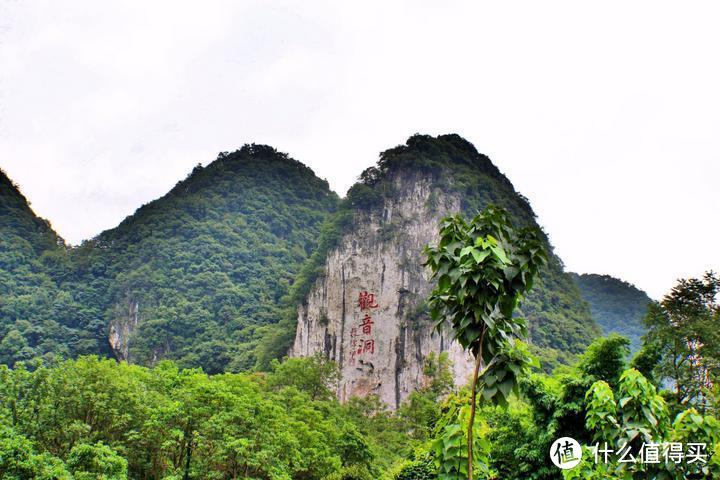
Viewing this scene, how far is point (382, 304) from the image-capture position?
119ft

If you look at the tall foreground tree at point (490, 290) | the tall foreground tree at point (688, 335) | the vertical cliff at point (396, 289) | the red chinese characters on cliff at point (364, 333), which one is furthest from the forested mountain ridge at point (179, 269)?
the tall foreground tree at point (490, 290)

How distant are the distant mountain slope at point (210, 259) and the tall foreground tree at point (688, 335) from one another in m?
26.6

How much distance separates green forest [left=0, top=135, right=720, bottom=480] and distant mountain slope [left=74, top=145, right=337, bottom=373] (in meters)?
0.19

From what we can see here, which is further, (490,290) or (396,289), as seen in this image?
(396,289)

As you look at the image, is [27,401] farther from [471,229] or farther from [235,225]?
[235,225]

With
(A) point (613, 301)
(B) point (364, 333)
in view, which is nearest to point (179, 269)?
(B) point (364, 333)

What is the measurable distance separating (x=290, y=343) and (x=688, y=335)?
82.8 feet

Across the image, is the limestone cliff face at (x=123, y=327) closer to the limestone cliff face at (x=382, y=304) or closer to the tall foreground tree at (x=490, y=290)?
the limestone cliff face at (x=382, y=304)

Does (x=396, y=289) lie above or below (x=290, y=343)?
above

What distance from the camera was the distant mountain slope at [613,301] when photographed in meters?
57.1

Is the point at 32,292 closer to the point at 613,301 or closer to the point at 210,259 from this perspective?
the point at 210,259

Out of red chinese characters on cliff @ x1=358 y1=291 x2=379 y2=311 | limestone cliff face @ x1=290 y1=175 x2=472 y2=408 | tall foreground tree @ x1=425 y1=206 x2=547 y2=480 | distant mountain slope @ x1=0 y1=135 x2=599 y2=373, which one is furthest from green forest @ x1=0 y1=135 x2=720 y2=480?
red chinese characters on cliff @ x1=358 y1=291 x2=379 y2=311

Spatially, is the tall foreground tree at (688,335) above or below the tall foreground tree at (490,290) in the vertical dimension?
above

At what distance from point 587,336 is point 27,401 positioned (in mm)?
38054
